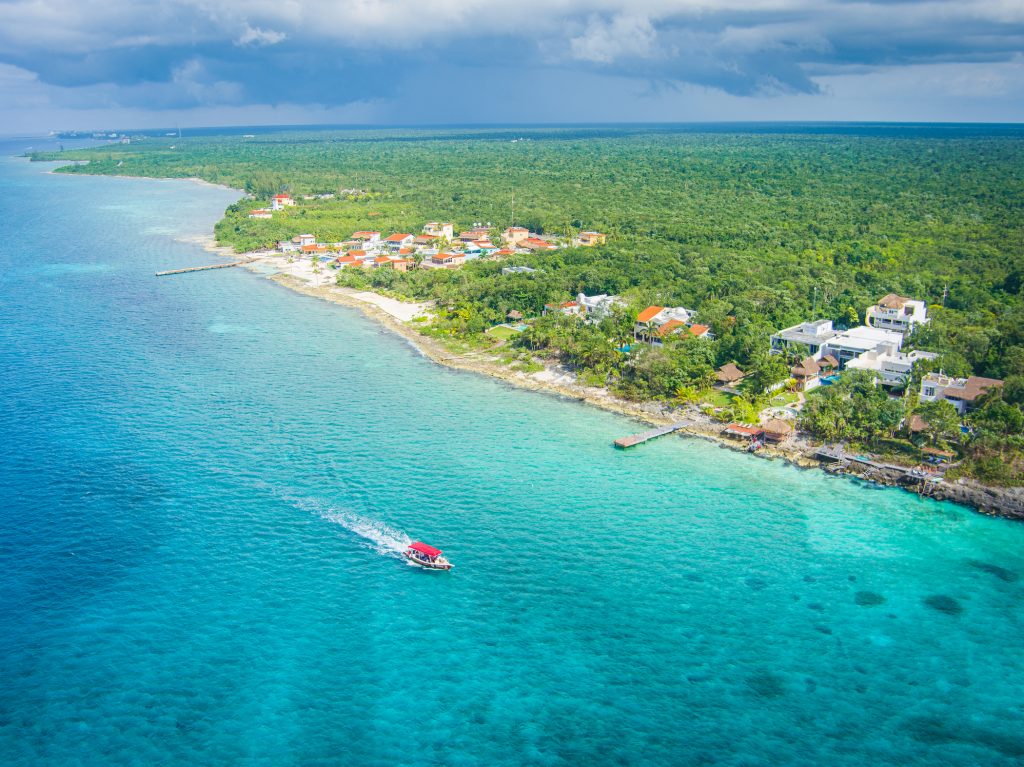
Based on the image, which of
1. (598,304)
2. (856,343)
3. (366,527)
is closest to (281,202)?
(598,304)

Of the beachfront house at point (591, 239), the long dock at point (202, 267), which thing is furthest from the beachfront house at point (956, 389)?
the long dock at point (202, 267)

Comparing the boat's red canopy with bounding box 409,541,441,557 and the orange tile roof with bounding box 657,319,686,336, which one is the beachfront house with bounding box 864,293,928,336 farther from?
the boat's red canopy with bounding box 409,541,441,557

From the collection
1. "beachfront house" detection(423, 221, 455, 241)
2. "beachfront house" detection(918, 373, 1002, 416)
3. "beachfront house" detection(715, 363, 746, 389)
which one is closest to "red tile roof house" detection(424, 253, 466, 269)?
"beachfront house" detection(423, 221, 455, 241)

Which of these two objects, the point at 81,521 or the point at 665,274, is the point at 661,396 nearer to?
the point at 665,274

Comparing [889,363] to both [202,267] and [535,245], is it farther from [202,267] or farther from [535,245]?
[202,267]

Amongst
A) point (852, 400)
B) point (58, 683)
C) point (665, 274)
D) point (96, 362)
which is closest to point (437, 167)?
point (665, 274)

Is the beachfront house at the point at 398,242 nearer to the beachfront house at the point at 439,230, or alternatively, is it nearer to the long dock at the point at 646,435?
the beachfront house at the point at 439,230
